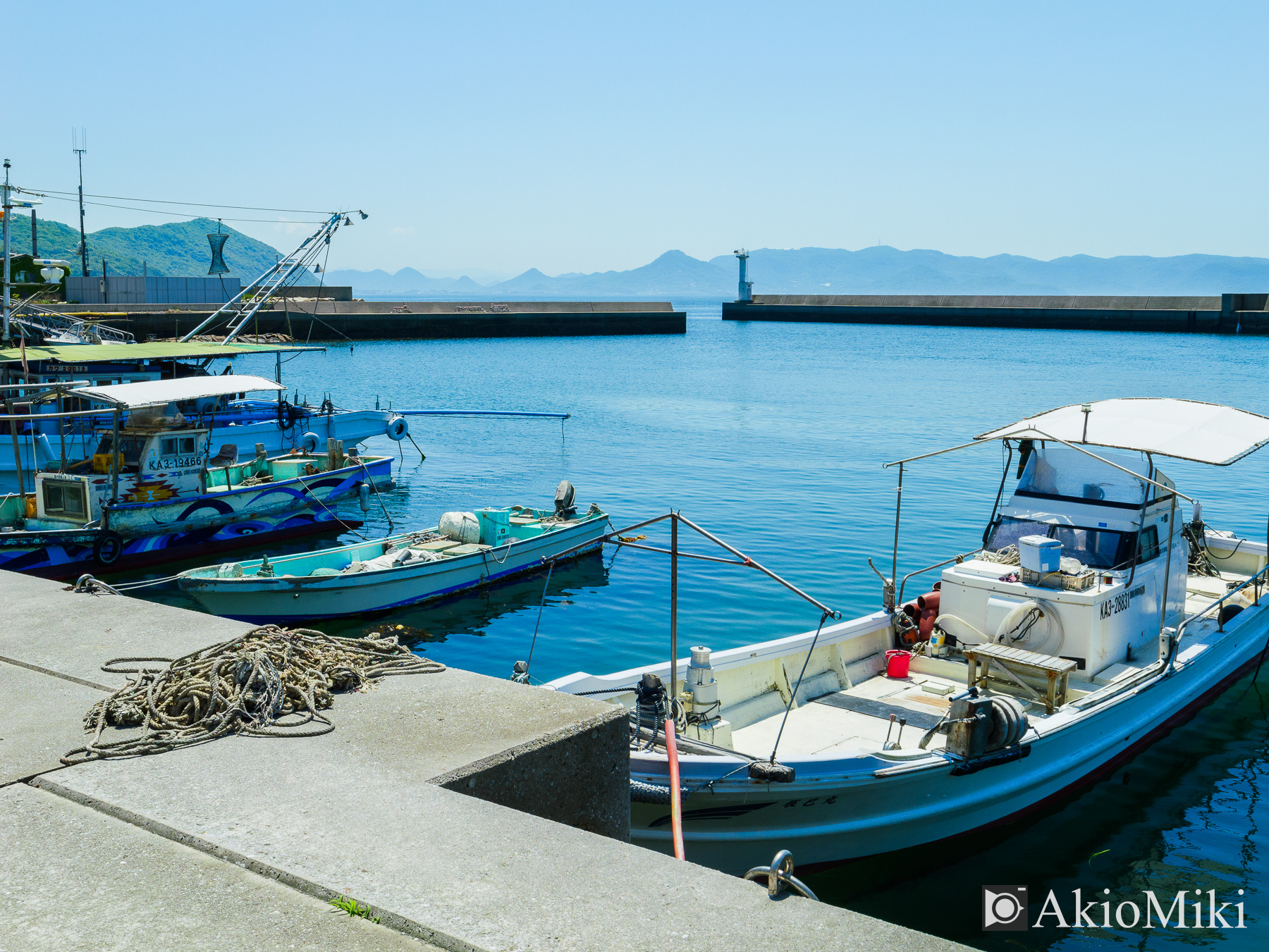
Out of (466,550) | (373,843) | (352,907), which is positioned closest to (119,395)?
(466,550)

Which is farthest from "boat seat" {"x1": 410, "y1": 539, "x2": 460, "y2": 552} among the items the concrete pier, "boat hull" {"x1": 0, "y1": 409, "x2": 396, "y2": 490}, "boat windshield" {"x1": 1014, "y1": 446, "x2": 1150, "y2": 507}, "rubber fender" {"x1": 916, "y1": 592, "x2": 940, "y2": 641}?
the concrete pier

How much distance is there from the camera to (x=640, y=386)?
60.3 m

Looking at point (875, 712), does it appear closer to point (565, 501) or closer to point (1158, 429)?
point (1158, 429)

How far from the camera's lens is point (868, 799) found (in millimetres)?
9148

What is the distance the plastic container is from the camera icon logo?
11.8 feet

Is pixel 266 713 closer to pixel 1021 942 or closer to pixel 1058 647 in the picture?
pixel 1021 942

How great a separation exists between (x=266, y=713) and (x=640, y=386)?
56.0 m

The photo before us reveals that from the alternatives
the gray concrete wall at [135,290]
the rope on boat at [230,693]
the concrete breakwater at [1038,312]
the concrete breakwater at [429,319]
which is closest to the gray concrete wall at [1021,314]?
the concrete breakwater at [1038,312]

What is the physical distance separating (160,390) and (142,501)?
2240 millimetres

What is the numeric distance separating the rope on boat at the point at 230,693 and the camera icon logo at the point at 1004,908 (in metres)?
6.58

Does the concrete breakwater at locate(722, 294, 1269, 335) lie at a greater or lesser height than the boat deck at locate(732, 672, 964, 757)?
greater

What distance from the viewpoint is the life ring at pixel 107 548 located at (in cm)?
1942

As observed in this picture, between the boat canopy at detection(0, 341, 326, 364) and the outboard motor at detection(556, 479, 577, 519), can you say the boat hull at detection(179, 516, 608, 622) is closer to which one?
the outboard motor at detection(556, 479, 577, 519)

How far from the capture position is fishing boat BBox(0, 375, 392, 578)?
1916cm
